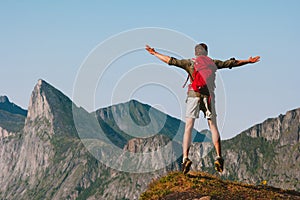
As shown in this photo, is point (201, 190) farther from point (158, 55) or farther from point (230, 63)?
point (158, 55)

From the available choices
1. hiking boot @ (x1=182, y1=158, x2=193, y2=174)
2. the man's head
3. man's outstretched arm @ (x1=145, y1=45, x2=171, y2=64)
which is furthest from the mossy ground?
the man's head

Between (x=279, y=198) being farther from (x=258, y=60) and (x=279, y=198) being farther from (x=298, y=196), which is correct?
(x=258, y=60)

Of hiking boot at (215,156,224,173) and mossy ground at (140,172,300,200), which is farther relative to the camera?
hiking boot at (215,156,224,173)

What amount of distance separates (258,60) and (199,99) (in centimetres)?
309

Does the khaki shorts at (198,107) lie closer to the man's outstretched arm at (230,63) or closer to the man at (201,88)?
the man at (201,88)

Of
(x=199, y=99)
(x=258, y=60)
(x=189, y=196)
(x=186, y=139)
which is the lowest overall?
(x=189, y=196)

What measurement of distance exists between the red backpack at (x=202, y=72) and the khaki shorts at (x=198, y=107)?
47 cm

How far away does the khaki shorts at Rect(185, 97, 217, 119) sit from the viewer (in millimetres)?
22797

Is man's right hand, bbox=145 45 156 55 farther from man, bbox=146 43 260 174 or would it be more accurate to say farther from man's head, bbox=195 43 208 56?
man's head, bbox=195 43 208 56

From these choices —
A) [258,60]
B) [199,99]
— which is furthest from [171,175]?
[258,60]

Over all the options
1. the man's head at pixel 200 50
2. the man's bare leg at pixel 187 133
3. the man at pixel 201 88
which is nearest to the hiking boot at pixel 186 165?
the man's bare leg at pixel 187 133

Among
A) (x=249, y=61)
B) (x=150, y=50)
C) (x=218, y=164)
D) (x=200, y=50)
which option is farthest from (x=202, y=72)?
(x=218, y=164)

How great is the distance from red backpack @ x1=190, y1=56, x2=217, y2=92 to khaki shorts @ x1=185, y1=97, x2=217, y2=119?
47 cm

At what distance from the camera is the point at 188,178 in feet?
83.5
